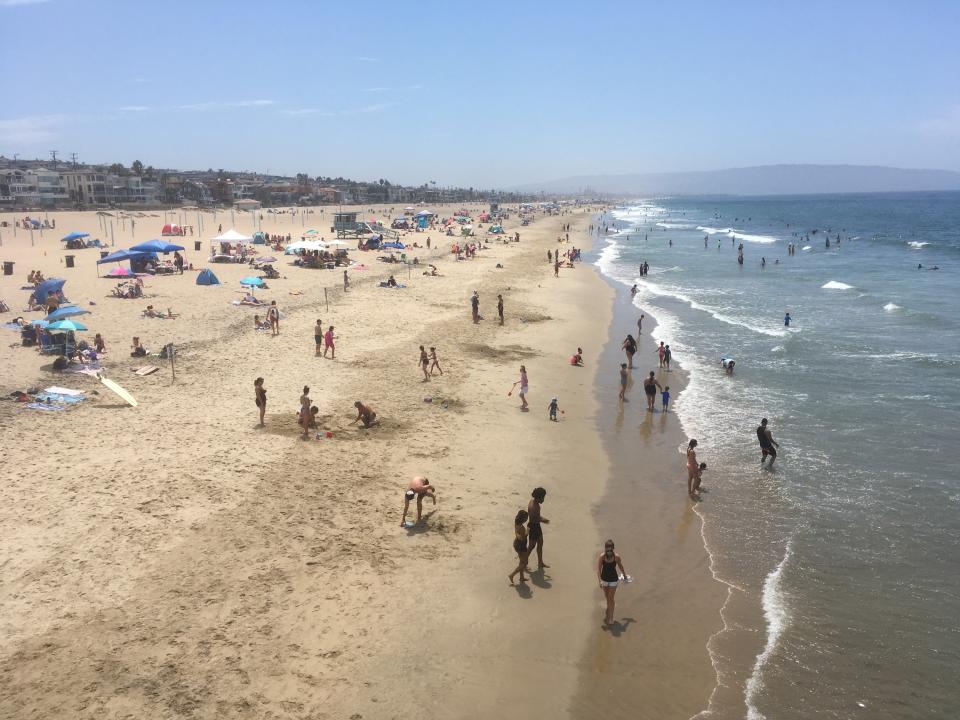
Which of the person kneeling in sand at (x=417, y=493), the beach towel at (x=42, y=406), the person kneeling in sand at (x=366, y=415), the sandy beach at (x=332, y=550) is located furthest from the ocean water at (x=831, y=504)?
the beach towel at (x=42, y=406)

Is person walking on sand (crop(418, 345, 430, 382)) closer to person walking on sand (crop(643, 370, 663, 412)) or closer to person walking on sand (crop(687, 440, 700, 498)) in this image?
person walking on sand (crop(643, 370, 663, 412))

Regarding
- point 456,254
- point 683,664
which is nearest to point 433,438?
point 683,664

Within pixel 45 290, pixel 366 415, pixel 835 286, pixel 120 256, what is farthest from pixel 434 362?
pixel 835 286

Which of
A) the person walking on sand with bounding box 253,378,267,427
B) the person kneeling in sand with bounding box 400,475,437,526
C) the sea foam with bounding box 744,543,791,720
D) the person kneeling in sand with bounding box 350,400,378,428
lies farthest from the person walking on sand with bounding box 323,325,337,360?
the sea foam with bounding box 744,543,791,720

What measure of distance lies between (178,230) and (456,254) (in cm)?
2338

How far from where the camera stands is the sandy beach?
6.86m

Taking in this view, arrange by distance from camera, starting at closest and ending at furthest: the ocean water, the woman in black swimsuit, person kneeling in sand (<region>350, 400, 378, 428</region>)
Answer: the ocean water, the woman in black swimsuit, person kneeling in sand (<region>350, 400, 378, 428</region>)

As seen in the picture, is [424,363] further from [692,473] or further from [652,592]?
[652,592]

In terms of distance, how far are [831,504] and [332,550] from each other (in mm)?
8389

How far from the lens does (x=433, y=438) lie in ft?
44.2

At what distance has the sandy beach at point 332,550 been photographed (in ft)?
22.5

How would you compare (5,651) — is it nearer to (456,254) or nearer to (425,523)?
(425,523)

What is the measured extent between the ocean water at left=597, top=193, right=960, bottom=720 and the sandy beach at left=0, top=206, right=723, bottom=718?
664 millimetres

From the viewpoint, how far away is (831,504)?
11.3m
